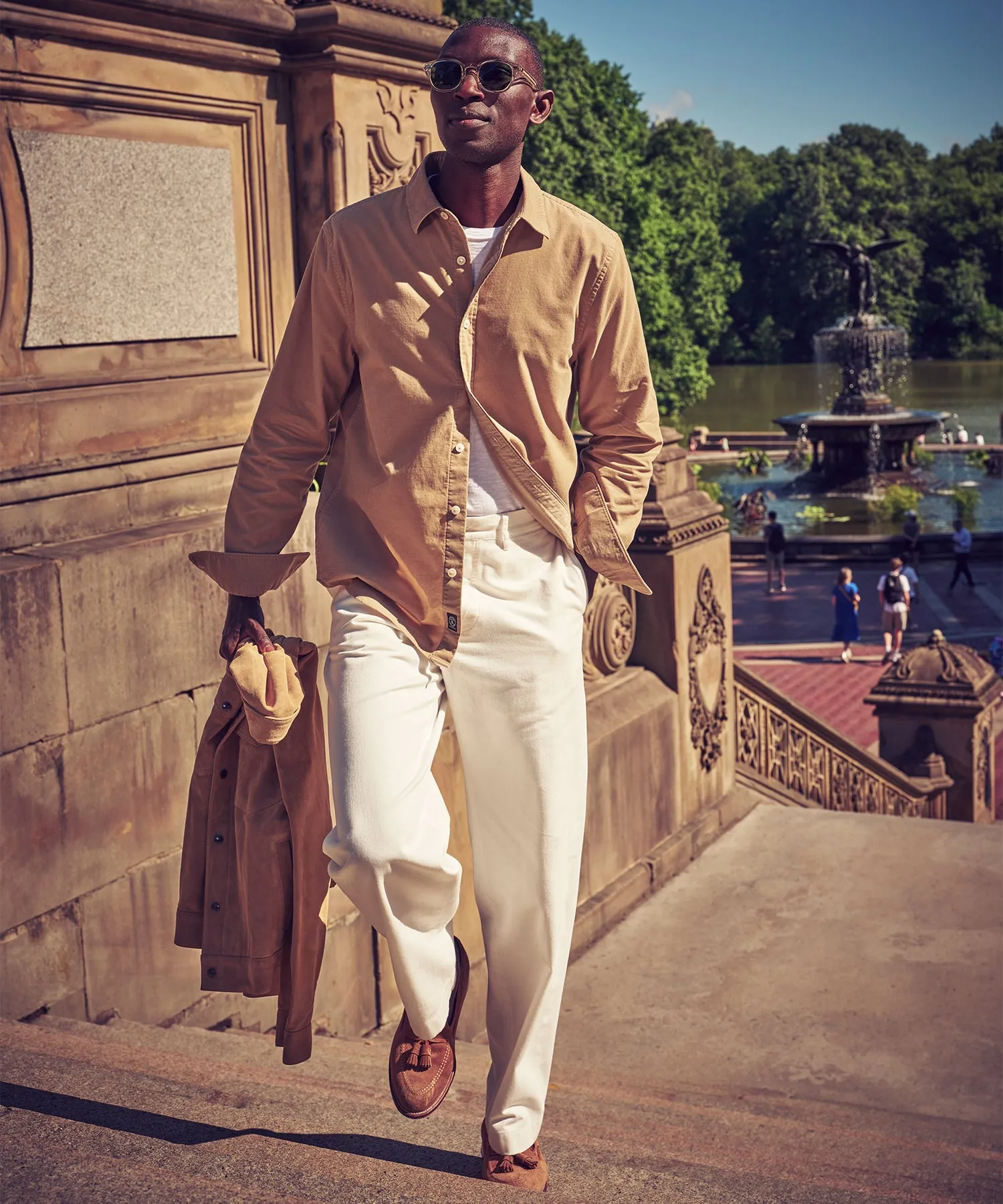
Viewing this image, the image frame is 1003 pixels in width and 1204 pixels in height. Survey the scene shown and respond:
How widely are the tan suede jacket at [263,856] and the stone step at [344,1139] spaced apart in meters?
0.25

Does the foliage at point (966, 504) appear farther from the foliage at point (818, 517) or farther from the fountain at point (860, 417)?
the fountain at point (860, 417)

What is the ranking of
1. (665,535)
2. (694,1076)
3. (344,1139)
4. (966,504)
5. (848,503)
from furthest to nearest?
(848,503) < (966,504) < (665,535) < (694,1076) < (344,1139)

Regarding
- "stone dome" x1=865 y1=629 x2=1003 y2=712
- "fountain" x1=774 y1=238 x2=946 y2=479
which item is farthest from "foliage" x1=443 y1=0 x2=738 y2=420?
"stone dome" x1=865 y1=629 x2=1003 y2=712

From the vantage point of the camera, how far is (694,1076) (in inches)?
204

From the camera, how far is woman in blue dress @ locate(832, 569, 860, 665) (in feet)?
61.2

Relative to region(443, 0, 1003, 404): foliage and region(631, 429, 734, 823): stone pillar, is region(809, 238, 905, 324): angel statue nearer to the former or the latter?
region(443, 0, 1003, 404): foliage

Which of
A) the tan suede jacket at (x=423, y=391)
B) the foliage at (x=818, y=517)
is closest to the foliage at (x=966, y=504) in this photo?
the foliage at (x=818, y=517)

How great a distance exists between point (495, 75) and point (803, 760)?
7.23 m

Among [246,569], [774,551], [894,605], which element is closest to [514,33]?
[246,569]

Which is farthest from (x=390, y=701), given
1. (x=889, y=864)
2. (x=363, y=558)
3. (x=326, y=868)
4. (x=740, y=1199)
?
(x=889, y=864)

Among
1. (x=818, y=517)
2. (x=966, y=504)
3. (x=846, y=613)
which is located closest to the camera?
(x=846, y=613)

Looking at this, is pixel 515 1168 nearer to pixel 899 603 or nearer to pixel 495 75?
pixel 495 75

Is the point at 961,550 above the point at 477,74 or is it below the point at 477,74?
below

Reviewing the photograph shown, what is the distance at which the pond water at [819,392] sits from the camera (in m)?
63.8
